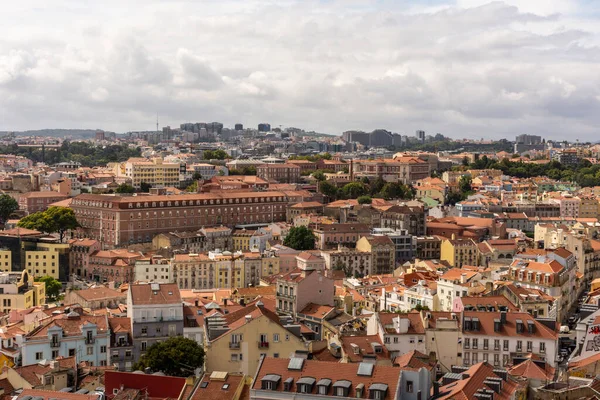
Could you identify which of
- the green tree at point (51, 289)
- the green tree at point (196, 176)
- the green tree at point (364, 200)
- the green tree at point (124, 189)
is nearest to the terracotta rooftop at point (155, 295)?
the green tree at point (51, 289)

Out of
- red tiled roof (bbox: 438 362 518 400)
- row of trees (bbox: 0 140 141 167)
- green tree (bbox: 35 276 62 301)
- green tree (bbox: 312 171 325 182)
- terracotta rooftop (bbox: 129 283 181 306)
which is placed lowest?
green tree (bbox: 35 276 62 301)

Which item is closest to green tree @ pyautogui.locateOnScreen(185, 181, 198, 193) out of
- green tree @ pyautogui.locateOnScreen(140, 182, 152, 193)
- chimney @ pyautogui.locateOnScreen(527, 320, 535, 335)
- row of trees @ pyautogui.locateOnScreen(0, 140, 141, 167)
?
green tree @ pyautogui.locateOnScreen(140, 182, 152, 193)

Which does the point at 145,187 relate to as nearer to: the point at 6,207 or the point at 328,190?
the point at 6,207

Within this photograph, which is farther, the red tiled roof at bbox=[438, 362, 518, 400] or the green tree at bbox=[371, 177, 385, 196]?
the green tree at bbox=[371, 177, 385, 196]

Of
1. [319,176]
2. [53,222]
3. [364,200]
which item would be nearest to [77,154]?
[319,176]

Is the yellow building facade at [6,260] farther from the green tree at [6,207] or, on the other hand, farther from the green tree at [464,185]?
the green tree at [464,185]

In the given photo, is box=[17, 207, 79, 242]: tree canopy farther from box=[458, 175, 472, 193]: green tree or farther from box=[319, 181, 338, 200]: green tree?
box=[458, 175, 472, 193]: green tree
